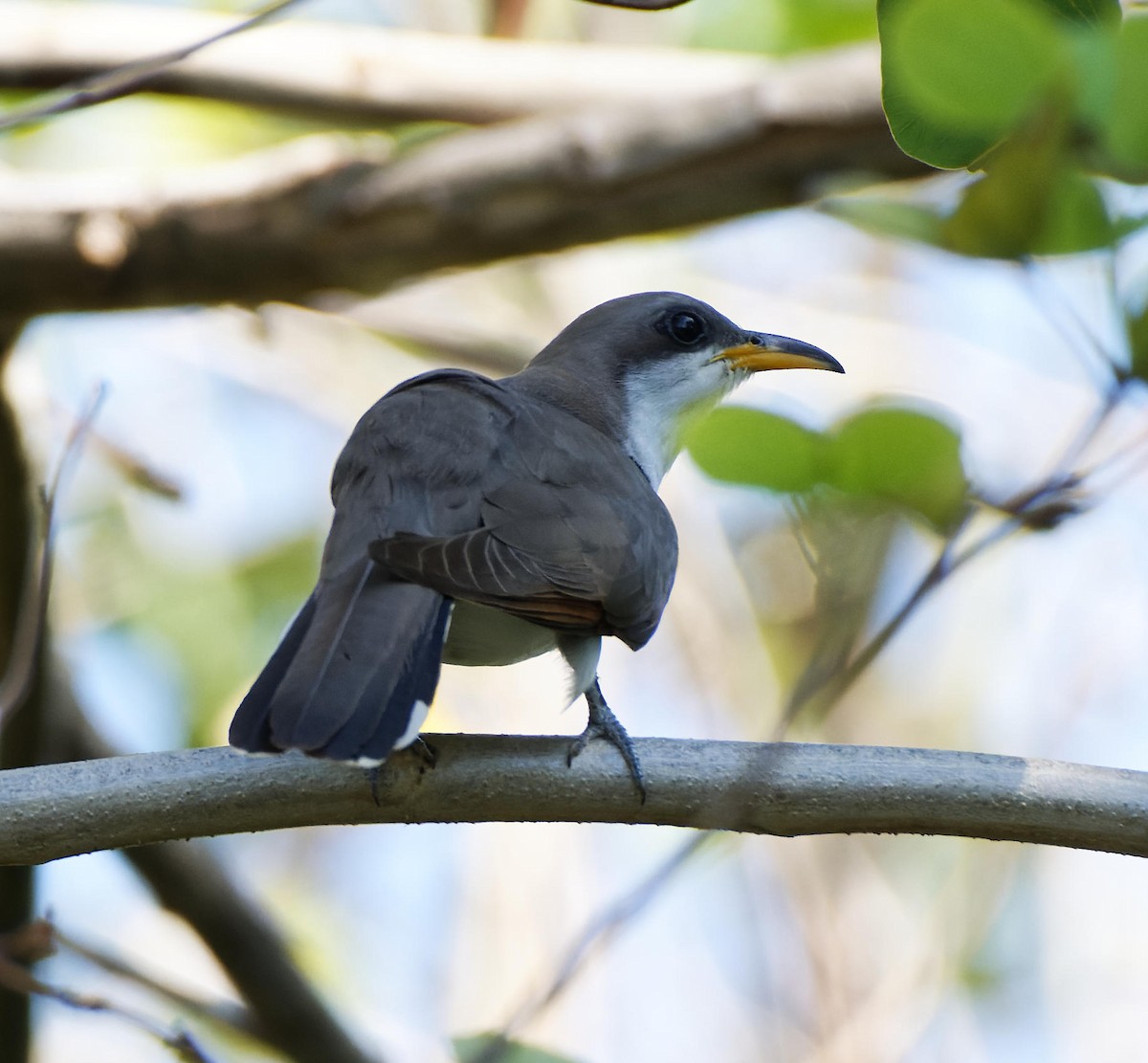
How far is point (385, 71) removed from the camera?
493 cm

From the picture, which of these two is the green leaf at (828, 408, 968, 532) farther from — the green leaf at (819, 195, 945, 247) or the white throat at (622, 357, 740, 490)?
the white throat at (622, 357, 740, 490)

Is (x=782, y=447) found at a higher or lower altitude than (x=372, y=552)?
higher

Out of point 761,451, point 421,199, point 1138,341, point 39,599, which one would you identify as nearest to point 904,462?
point 761,451

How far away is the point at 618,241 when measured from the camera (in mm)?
4719

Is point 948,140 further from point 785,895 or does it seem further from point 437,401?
point 785,895

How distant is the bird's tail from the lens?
2.16 metres

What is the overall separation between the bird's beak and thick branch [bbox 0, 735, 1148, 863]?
177 centimetres

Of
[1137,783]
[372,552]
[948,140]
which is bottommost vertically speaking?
[1137,783]

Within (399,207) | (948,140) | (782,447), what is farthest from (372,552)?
(399,207)

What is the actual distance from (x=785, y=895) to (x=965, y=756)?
313 centimetres

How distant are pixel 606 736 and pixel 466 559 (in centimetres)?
41

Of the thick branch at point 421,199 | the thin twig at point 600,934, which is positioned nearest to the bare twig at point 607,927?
the thin twig at point 600,934

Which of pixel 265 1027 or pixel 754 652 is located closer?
pixel 265 1027

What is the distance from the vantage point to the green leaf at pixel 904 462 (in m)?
1.81
